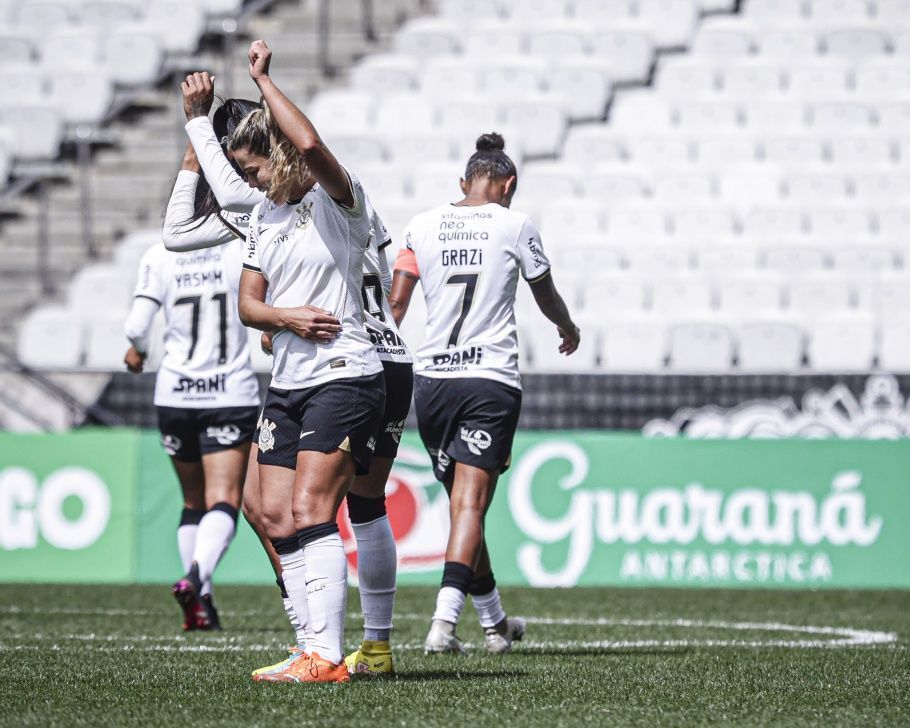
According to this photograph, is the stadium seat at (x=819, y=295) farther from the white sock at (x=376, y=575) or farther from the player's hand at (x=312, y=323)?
the player's hand at (x=312, y=323)

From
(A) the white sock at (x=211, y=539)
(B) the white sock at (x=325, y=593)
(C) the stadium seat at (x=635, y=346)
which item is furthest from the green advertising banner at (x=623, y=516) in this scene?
(B) the white sock at (x=325, y=593)

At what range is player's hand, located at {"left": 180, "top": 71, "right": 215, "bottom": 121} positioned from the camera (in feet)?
17.0

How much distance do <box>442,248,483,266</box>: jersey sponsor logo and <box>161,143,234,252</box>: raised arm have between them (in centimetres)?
113

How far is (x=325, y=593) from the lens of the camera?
187 inches

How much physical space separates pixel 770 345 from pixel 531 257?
23.0 ft

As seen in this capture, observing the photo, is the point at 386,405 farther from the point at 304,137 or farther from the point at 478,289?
the point at 478,289

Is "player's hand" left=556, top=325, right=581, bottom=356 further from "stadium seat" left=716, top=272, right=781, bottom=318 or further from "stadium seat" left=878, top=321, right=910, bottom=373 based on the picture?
"stadium seat" left=716, top=272, right=781, bottom=318

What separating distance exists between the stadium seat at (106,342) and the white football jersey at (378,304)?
28.4ft

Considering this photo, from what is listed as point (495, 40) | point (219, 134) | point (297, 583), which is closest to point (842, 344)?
point (495, 40)

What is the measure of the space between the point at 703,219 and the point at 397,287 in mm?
8411

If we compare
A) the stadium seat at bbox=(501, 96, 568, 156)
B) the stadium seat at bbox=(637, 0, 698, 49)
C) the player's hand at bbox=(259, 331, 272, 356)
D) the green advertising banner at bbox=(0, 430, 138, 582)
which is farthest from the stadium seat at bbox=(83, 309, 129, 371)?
the player's hand at bbox=(259, 331, 272, 356)

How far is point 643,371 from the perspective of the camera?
38.2 ft

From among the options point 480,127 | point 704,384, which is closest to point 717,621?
point 704,384

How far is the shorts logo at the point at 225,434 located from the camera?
24.7 feet
